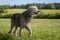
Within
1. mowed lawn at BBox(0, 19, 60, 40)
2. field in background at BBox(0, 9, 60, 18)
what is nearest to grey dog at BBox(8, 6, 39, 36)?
mowed lawn at BBox(0, 19, 60, 40)

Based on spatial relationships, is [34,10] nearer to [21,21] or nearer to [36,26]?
[21,21]

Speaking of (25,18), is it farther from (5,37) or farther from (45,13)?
(45,13)

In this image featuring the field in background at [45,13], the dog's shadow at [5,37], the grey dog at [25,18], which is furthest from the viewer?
the field in background at [45,13]

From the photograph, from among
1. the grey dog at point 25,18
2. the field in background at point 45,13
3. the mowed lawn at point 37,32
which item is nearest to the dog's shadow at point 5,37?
the mowed lawn at point 37,32

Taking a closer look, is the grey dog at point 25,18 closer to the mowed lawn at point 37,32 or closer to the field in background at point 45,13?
the mowed lawn at point 37,32

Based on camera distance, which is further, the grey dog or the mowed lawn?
the mowed lawn

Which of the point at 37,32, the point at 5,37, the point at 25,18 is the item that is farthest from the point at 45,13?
the point at 5,37

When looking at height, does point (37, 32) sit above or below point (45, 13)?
below

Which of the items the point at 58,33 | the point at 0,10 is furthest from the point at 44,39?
the point at 0,10

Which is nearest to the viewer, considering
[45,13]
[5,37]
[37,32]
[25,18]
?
[25,18]

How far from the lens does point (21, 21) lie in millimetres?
4695

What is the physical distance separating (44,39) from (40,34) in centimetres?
35

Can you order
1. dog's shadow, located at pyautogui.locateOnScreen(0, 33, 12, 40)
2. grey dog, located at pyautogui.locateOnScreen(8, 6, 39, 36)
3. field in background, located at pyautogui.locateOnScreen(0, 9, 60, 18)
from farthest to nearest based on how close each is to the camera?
field in background, located at pyautogui.locateOnScreen(0, 9, 60, 18) → dog's shadow, located at pyautogui.locateOnScreen(0, 33, 12, 40) → grey dog, located at pyautogui.locateOnScreen(8, 6, 39, 36)

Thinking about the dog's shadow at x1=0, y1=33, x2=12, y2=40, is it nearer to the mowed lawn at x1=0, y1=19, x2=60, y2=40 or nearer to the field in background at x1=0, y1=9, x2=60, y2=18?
the mowed lawn at x1=0, y1=19, x2=60, y2=40
